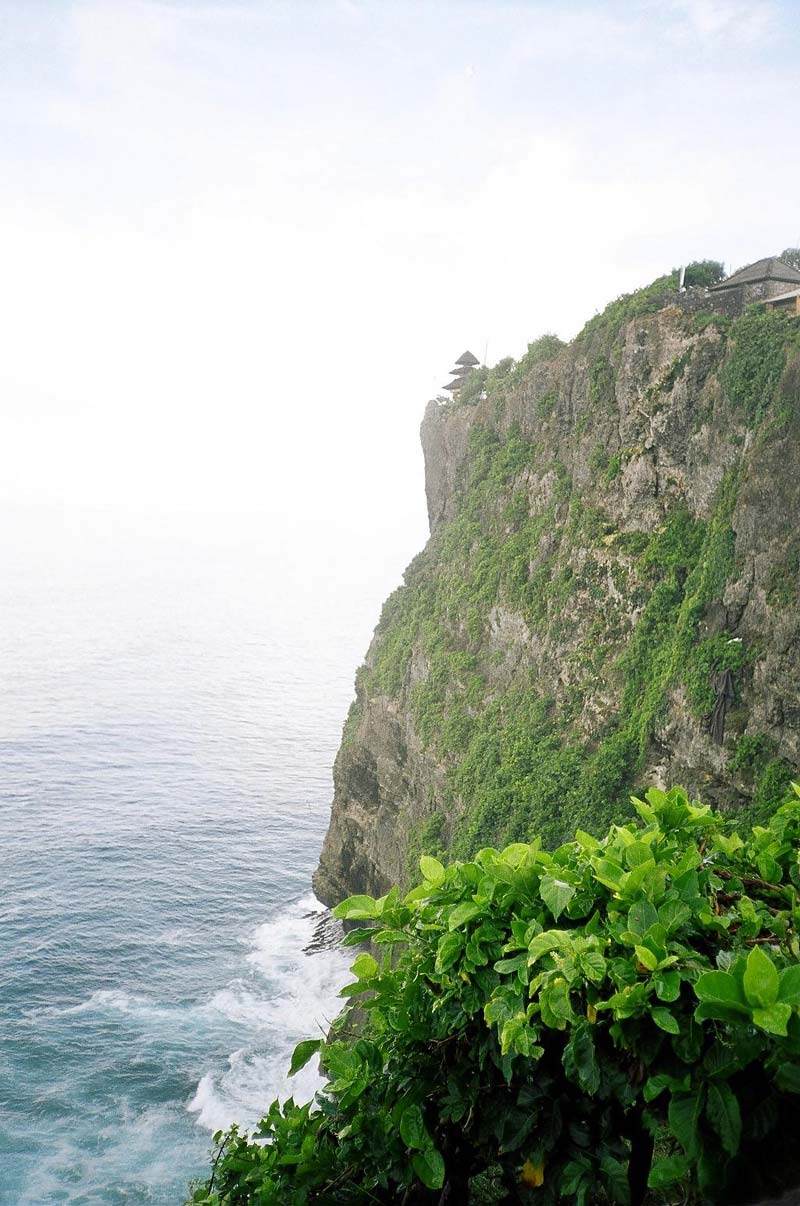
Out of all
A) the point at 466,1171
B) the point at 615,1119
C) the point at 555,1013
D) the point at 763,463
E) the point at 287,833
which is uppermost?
the point at 763,463

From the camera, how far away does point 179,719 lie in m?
74.2

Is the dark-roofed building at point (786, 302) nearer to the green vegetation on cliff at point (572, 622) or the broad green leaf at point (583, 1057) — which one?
the green vegetation on cliff at point (572, 622)

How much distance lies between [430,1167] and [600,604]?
2466 cm

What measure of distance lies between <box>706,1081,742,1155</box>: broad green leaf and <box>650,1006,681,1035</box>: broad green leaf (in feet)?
0.65

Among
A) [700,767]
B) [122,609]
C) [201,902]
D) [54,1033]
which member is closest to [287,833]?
[201,902]

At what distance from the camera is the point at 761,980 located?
264 centimetres

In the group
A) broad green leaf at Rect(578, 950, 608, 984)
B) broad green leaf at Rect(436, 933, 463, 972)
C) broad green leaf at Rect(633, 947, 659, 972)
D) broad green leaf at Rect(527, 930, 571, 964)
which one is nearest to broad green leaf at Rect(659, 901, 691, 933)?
broad green leaf at Rect(633, 947, 659, 972)

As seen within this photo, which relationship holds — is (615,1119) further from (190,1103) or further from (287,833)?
(287,833)

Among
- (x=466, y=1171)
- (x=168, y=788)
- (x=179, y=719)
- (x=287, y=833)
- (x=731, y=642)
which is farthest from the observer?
(x=179, y=719)

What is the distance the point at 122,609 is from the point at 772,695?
399ft

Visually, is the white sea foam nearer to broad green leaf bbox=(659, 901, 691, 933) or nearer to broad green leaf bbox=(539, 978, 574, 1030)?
broad green leaf bbox=(539, 978, 574, 1030)

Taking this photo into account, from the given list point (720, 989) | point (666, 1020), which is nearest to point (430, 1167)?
point (666, 1020)

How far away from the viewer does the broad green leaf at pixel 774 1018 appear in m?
2.57

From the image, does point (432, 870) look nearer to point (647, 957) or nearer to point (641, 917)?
point (641, 917)
